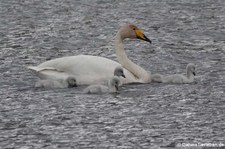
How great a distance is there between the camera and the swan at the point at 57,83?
13758 millimetres

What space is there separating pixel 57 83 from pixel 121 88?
1.04 metres

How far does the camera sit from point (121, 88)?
14031 mm

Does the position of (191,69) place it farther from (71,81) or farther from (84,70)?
(71,81)

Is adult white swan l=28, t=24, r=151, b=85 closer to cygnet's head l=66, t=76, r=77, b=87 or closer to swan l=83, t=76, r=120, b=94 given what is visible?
cygnet's head l=66, t=76, r=77, b=87

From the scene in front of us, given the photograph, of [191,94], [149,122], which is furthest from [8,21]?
[149,122]

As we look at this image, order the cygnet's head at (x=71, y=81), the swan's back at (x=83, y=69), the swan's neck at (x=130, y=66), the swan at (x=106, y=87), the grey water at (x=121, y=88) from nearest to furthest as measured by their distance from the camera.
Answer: the grey water at (x=121, y=88) < the swan at (x=106, y=87) < the cygnet's head at (x=71, y=81) < the swan's back at (x=83, y=69) < the swan's neck at (x=130, y=66)

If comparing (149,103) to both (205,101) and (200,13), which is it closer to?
(205,101)

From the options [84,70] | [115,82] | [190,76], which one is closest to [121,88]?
[115,82]

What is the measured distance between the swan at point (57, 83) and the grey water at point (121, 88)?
13 cm

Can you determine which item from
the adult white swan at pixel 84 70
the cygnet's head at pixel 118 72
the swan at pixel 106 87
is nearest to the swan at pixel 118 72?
the cygnet's head at pixel 118 72

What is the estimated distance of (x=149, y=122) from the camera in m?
11.5

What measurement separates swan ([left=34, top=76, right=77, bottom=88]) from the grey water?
134 mm

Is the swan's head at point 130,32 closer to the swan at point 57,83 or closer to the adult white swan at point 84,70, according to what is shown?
the adult white swan at point 84,70

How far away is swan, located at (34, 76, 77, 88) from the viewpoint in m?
13.8
